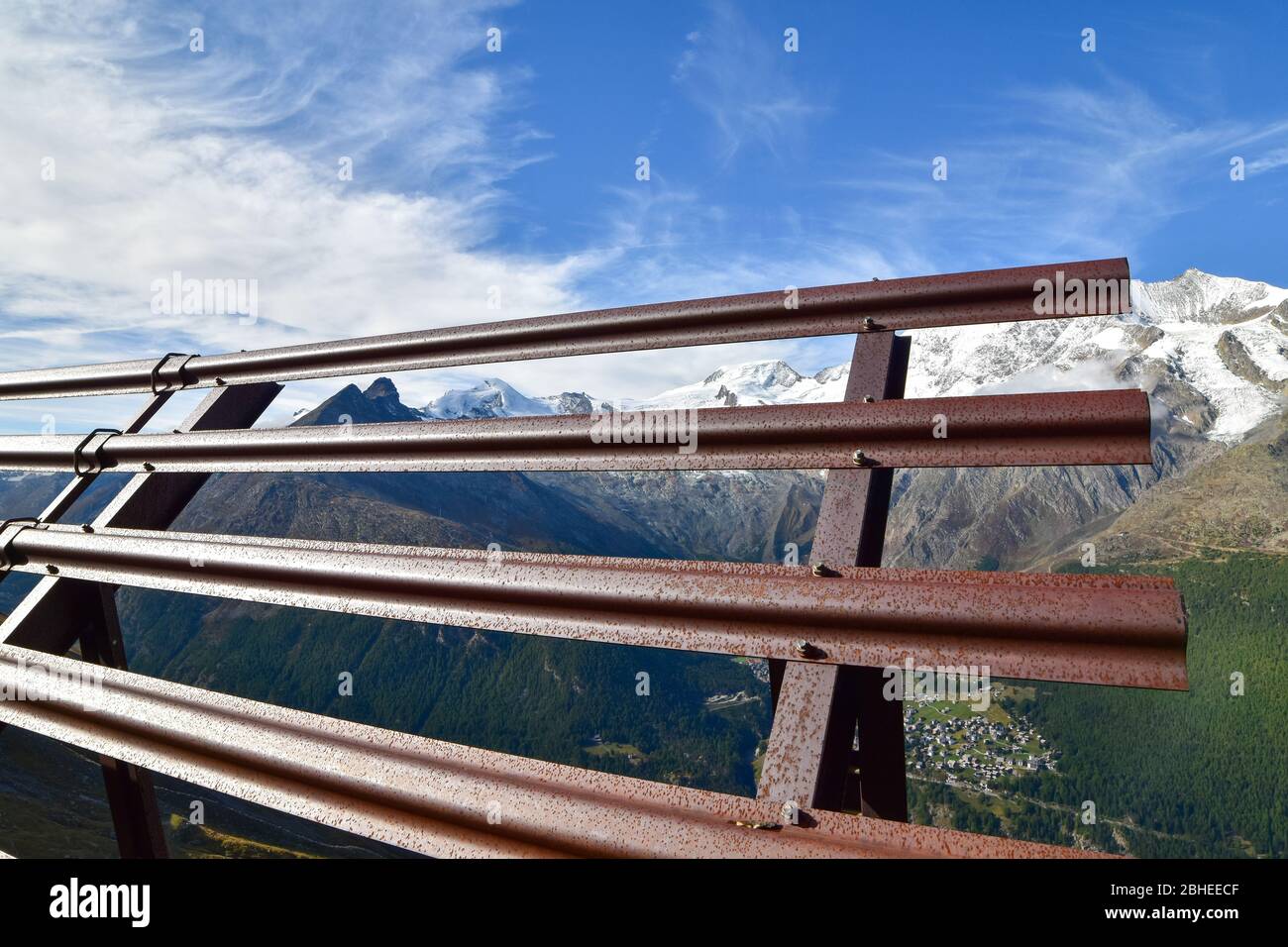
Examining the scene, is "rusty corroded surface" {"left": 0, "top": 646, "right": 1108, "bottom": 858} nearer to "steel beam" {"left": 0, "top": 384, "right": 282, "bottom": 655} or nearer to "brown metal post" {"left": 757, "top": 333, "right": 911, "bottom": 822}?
"brown metal post" {"left": 757, "top": 333, "right": 911, "bottom": 822}

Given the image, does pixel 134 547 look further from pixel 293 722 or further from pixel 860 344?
pixel 860 344

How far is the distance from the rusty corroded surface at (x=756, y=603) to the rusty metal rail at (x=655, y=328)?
48.5 inches

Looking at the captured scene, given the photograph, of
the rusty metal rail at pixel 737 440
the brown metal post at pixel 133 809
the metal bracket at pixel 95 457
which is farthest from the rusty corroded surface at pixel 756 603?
the metal bracket at pixel 95 457

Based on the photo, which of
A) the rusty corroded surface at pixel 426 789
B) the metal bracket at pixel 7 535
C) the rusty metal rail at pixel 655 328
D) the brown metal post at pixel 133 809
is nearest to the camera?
the rusty corroded surface at pixel 426 789

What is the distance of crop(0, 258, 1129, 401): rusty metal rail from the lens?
3.20 m

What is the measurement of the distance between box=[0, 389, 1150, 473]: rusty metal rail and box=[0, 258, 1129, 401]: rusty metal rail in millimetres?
550

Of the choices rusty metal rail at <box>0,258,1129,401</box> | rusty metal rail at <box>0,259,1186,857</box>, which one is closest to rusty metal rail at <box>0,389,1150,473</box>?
rusty metal rail at <box>0,259,1186,857</box>

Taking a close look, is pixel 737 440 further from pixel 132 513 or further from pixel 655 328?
pixel 132 513

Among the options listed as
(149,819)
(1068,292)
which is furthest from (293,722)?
(1068,292)

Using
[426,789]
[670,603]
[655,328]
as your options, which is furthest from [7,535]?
[670,603]

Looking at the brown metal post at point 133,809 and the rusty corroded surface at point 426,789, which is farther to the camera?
the brown metal post at point 133,809

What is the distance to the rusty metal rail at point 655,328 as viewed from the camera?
3195 mm

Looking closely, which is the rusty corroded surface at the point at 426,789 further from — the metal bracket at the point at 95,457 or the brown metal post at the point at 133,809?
the metal bracket at the point at 95,457

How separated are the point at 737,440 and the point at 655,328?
1.07 meters
